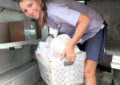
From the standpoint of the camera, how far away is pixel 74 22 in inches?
34.0

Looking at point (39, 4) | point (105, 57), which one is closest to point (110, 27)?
point (105, 57)

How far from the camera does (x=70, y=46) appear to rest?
0.88 metres

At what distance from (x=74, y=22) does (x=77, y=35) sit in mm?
84

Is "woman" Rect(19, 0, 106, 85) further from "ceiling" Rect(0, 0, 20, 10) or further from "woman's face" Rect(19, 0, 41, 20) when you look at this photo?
"ceiling" Rect(0, 0, 20, 10)

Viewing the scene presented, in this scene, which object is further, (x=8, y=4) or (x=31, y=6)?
(x=8, y=4)

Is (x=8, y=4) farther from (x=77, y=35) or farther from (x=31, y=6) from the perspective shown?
(x=77, y=35)

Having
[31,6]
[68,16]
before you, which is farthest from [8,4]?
[68,16]

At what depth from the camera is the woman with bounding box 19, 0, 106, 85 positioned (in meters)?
0.86

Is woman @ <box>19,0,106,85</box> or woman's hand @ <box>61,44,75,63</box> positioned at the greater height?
woman @ <box>19,0,106,85</box>

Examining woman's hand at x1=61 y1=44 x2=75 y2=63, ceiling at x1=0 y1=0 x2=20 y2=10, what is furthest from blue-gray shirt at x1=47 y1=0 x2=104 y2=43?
ceiling at x1=0 y1=0 x2=20 y2=10

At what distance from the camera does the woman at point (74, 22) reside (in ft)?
2.83

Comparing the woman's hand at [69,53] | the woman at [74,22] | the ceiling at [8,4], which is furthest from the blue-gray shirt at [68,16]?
the ceiling at [8,4]

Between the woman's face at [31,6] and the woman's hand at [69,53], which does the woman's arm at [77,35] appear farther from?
the woman's face at [31,6]

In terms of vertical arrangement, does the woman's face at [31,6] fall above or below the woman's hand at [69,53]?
above
